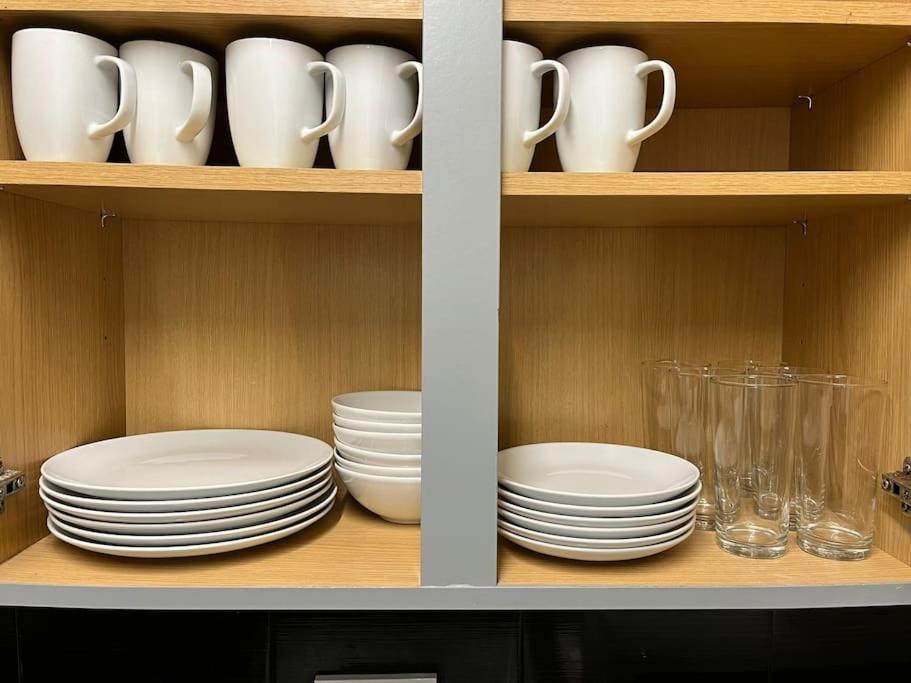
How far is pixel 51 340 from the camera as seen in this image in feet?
2.82

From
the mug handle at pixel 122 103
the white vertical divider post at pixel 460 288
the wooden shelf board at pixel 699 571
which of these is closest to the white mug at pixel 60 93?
the mug handle at pixel 122 103

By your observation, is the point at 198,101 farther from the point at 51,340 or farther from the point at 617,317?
the point at 617,317

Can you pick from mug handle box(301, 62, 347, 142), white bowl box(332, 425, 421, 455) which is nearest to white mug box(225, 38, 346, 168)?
mug handle box(301, 62, 347, 142)

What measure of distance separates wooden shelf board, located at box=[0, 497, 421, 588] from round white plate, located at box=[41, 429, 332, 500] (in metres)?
0.08

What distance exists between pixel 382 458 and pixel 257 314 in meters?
0.34

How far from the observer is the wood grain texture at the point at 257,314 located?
3.40 ft

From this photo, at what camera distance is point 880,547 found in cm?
83

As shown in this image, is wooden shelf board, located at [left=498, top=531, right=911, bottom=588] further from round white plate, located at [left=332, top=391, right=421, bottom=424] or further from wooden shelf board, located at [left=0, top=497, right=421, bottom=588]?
round white plate, located at [left=332, top=391, right=421, bottom=424]

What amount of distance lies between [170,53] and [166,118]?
7 cm

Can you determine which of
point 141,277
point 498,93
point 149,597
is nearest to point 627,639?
point 149,597

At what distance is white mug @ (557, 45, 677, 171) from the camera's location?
763mm

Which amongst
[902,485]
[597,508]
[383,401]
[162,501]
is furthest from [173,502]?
[902,485]

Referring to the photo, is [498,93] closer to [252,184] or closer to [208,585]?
[252,184]

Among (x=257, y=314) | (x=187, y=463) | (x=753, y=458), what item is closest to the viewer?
(x=753, y=458)
